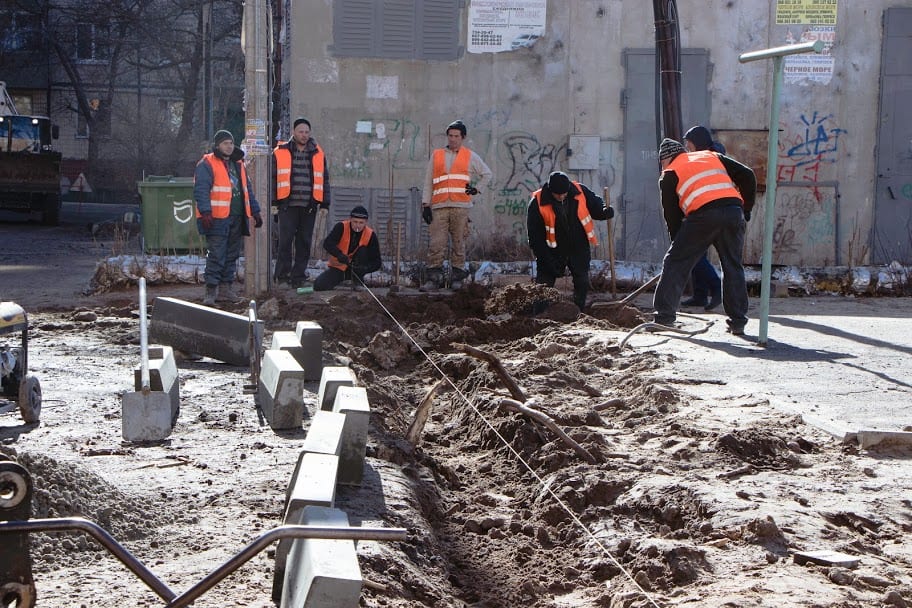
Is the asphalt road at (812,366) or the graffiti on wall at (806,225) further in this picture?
the graffiti on wall at (806,225)

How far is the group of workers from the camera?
9953 millimetres

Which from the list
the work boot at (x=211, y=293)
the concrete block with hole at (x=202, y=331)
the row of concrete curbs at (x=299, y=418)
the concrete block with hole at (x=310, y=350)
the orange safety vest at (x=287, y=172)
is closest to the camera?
the row of concrete curbs at (x=299, y=418)

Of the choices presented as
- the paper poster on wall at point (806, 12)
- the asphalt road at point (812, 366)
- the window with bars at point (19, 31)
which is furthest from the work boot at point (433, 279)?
the window with bars at point (19, 31)

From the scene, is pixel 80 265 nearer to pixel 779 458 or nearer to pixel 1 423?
pixel 1 423

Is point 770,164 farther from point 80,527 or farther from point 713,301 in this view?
point 80,527

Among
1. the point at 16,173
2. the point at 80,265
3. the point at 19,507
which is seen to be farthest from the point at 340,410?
the point at 16,173

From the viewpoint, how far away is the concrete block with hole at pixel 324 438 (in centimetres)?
464

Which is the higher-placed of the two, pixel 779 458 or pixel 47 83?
pixel 47 83

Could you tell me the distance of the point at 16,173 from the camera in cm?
2502

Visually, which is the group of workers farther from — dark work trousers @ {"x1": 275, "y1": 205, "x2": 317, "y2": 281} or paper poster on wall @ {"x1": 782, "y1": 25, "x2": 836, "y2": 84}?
→ paper poster on wall @ {"x1": 782, "y1": 25, "x2": 836, "y2": 84}

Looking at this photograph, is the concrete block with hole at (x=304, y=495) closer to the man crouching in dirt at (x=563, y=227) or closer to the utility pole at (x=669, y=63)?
the man crouching in dirt at (x=563, y=227)

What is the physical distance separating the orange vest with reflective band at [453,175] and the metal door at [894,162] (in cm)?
693

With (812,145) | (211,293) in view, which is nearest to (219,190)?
(211,293)

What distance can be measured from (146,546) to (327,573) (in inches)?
56.4
